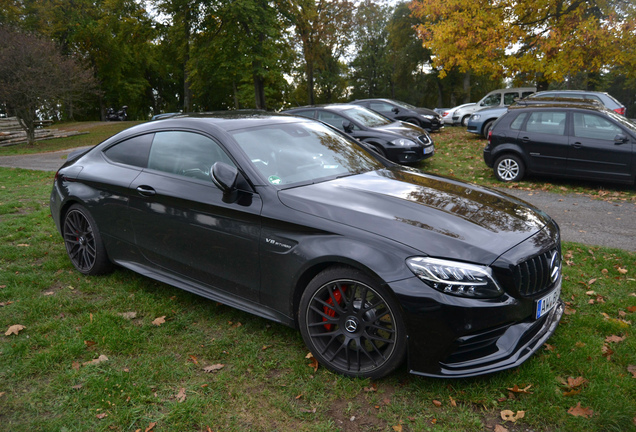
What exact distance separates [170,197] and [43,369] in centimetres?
151

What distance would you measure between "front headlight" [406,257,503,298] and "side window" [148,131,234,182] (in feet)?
5.63

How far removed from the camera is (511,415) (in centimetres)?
280

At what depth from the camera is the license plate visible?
3.06 metres

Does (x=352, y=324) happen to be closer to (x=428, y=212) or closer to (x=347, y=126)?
(x=428, y=212)

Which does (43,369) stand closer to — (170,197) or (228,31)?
(170,197)

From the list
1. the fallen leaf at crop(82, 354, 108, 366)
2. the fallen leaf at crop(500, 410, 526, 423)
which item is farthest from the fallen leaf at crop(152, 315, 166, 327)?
the fallen leaf at crop(500, 410, 526, 423)

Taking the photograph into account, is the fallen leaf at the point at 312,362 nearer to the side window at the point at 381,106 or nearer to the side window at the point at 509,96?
the side window at the point at 381,106

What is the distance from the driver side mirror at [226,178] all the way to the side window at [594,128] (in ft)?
26.7

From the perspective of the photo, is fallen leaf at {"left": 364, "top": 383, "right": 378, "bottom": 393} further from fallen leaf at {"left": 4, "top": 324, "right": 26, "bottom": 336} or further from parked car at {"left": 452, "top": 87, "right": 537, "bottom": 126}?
parked car at {"left": 452, "top": 87, "right": 537, "bottom": 126}

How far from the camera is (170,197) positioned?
3961 mm

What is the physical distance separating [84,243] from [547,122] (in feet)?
28.4

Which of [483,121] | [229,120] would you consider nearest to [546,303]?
[229,120]

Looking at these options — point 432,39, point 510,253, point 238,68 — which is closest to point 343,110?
point 432,39

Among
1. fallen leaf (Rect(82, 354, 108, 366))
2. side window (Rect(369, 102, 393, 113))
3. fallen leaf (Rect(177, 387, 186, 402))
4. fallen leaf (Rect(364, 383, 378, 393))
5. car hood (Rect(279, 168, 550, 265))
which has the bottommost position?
fallen leaf (Rect(364, 383, 378, 393))
